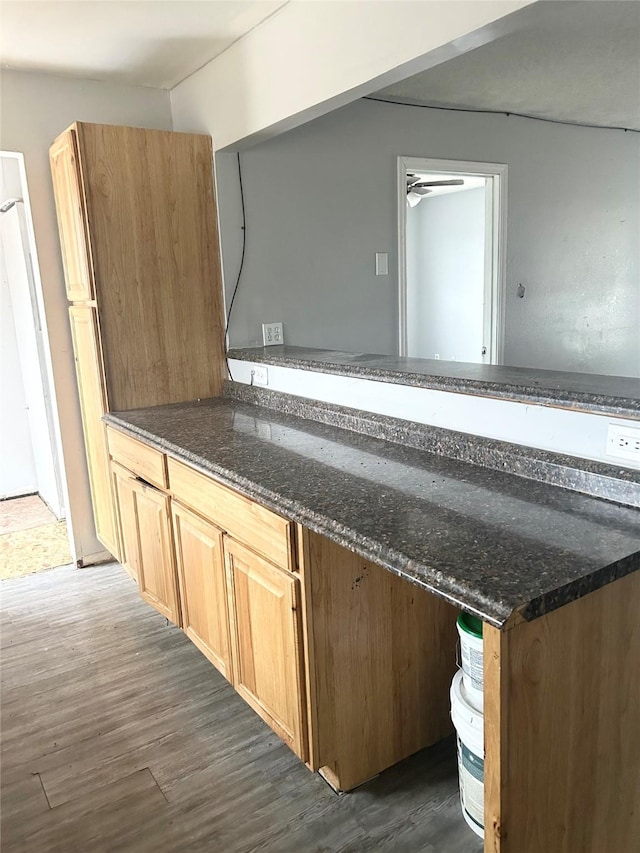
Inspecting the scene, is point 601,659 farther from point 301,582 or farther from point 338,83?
point 338,83

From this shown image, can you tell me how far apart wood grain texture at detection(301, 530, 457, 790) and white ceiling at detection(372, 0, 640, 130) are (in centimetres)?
197

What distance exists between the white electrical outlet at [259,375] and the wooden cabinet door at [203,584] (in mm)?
768

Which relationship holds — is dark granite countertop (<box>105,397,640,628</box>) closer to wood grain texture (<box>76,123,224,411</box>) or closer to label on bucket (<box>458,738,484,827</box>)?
label on bucket (<box>458,738,484,827</box>)

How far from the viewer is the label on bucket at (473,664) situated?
152 cm

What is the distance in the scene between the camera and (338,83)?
6.86 ft

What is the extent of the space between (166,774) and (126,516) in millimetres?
1133

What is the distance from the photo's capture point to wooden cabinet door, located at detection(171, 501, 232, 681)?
6.57 ft

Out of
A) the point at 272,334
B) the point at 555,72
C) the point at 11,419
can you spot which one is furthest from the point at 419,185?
the point at 11,419

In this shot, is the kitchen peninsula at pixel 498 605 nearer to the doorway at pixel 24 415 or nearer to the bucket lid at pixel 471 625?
the bucket lid at pixel 471 625

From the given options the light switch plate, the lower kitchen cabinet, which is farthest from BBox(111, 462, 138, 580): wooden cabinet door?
the light switch plate

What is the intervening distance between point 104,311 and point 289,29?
1.31 m

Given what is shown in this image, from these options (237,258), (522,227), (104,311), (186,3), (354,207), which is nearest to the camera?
(186,3)

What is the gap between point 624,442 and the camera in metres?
1.42

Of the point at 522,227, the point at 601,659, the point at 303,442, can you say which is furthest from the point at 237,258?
the point at 601,659
